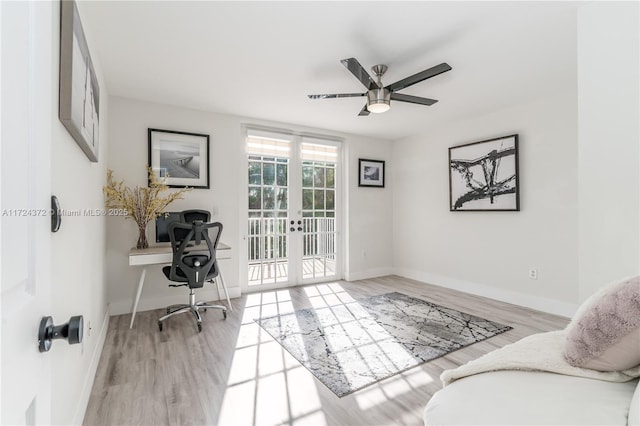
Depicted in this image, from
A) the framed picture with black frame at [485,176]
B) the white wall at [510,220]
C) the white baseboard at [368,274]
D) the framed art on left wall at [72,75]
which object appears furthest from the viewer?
the white baseboard at [368,274]

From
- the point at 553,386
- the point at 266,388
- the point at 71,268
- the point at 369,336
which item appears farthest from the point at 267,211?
the point at 553,386

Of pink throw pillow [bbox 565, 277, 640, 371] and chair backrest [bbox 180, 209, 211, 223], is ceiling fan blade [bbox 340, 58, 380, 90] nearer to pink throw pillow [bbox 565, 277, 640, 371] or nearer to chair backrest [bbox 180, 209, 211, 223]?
pink throw pillow [bbox 565, 277, 640, 371]

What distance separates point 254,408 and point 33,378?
152 centimetres

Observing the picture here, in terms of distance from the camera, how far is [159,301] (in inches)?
141

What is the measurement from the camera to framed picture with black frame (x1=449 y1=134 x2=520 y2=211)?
3740mm

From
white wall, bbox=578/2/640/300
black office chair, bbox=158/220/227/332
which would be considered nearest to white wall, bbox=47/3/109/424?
black office chair, bbox=158/220/227/332

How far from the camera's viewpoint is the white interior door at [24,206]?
46 centimetres

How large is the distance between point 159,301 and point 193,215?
3.52ft

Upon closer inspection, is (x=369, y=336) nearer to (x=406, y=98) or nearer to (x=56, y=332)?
(x=406, y=98)

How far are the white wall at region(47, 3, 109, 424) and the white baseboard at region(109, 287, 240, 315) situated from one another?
120 cm

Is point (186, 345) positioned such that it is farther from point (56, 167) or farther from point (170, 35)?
point (170, 35)

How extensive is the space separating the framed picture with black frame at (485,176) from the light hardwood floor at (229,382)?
4.81ft

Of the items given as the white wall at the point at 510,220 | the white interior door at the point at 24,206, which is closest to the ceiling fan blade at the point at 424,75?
the white wall at the point at 510,220

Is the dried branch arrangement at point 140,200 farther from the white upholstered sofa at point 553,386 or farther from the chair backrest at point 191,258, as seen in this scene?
the white upholstered sofa at point 553,386
